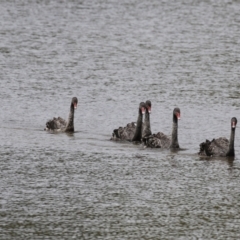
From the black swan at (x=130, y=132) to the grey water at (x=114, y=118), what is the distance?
223mm

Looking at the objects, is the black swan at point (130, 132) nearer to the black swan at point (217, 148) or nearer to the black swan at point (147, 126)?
the black swan at point (147, 126)

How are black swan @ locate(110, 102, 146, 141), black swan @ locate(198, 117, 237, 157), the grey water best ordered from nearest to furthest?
the grey water
black swan @ locate(198, 117, 237, 157)
black swan @ locate(110, 102, 146, 141)

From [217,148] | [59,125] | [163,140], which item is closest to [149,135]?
[163,140]

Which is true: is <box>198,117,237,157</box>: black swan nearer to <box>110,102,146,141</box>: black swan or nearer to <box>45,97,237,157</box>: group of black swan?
<box>45,97,237,157</box>: group of black swan

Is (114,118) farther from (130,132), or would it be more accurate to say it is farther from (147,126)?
(130,132)

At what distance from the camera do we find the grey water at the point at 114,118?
36.6 ft

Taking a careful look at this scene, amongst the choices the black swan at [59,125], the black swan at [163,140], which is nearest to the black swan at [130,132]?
the black swan at [163,140]

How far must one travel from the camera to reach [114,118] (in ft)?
57.8

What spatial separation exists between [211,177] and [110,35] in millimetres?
15383

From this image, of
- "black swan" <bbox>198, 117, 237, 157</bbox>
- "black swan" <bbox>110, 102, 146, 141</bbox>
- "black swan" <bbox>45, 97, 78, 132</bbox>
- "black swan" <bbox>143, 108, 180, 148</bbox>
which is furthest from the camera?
"black swan" <bbox>45, 97, 78, 132</bbox>

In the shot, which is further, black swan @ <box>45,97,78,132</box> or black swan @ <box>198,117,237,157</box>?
black swan @ <box>45,97,78,132</box>

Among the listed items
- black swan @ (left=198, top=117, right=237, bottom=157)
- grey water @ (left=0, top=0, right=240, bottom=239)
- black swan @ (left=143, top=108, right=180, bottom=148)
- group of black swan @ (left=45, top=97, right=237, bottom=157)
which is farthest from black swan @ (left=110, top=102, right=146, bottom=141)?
black swan @ (left=198, top=117, right=237, bottom=157)

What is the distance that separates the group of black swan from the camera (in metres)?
14.6

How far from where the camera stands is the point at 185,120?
17.4 metres
